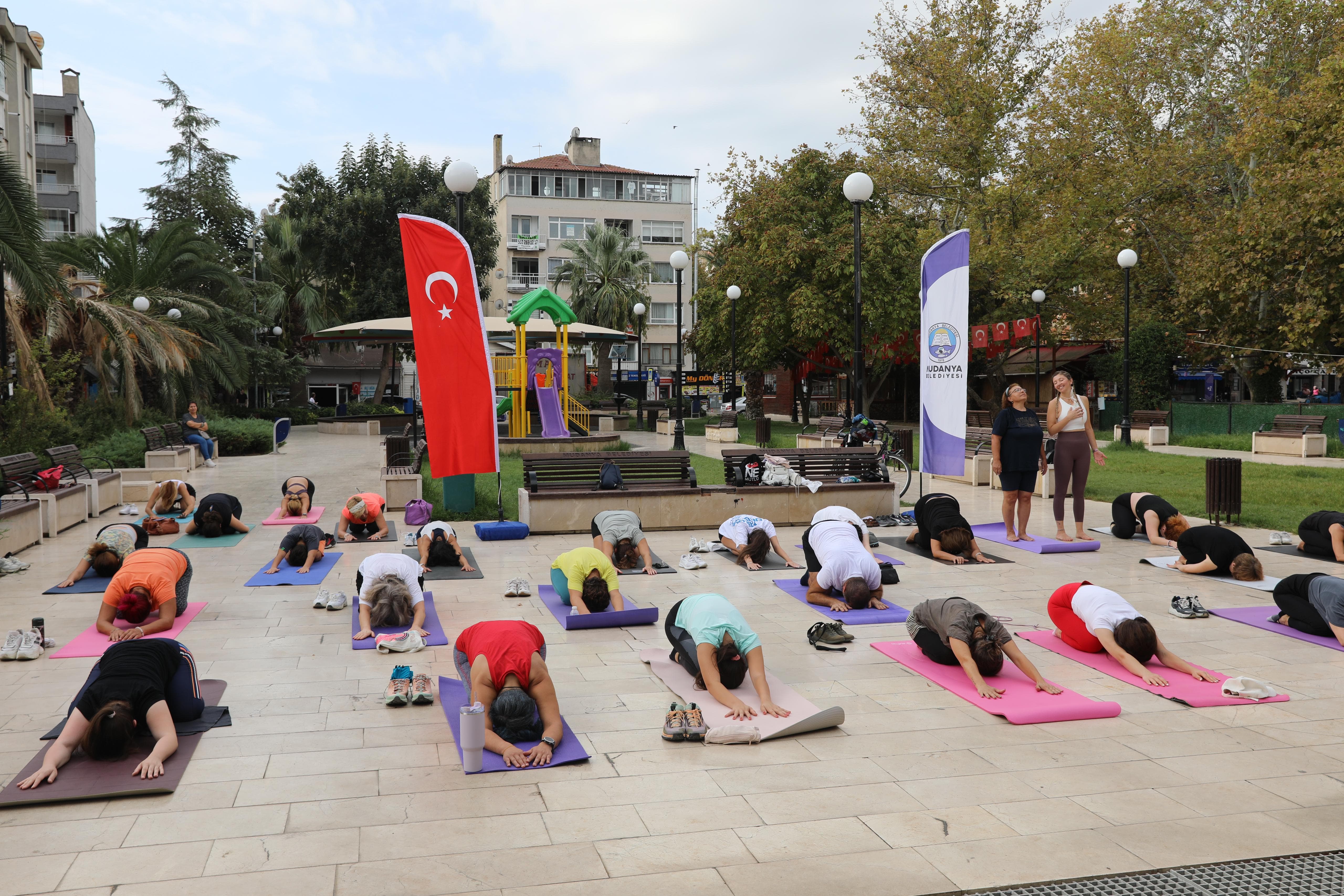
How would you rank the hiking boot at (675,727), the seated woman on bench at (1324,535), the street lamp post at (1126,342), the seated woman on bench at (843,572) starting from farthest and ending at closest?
the street lamp post at (1126,342), the seated woman on bench at (1324,535), the seated woman on bench at (843,572), the hiking boot at (675,727)

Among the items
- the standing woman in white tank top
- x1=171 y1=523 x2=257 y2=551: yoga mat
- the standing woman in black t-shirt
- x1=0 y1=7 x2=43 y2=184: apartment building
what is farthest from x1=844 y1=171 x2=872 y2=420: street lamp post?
x1=0 y1=7 x2=43 y2=184: apartment building

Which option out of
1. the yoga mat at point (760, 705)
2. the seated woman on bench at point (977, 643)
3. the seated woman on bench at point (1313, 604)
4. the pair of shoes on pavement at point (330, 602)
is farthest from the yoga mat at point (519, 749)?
the seated woman on bench at point (1313, 604)

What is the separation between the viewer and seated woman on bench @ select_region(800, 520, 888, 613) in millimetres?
8242

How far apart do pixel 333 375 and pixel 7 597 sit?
50.9m

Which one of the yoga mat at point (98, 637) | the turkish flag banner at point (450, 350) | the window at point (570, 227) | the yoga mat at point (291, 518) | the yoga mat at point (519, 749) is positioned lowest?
the yoga mat at point (519, 749)

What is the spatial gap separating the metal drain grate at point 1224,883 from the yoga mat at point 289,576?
7.10 meters

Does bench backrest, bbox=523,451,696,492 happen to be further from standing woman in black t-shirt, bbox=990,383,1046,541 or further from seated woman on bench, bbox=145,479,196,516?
seated woman on bench, bbox=145,479,196,516

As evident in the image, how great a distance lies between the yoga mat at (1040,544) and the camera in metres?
11.1

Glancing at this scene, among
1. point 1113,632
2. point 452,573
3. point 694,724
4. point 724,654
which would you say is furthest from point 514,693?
point 452,573

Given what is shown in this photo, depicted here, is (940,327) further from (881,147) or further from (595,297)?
(595,297)

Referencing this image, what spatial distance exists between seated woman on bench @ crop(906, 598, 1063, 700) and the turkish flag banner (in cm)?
593

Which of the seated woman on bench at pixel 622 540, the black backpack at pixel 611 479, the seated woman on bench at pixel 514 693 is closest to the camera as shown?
the seated woman on bench at pixel 514 693

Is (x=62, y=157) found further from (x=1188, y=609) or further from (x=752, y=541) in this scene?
(x=1188, y=609)

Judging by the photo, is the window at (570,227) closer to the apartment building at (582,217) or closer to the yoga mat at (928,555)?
the apartment building at (582,217)
